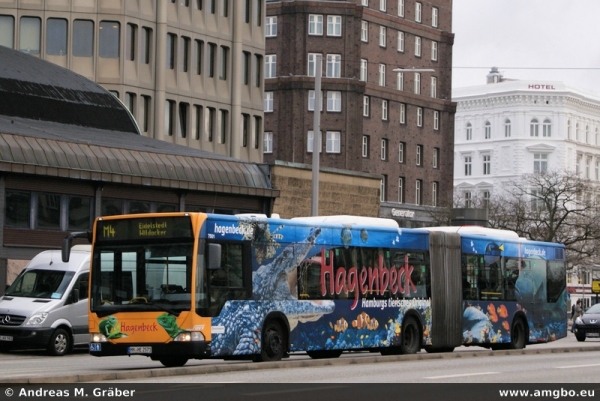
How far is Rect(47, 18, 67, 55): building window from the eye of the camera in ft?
210

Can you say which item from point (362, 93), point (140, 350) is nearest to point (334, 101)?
point (362, 93)

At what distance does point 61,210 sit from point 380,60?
59.7 meters

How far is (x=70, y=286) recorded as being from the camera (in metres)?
31.1

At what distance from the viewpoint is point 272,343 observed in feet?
80.6

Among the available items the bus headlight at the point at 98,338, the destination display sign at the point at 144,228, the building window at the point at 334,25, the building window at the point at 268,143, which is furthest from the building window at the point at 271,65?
the bus headlight at the point at 98,338

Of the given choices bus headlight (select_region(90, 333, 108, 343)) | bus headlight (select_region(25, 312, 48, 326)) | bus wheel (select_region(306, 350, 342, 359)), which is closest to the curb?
bus headlight (select_region(90, 333, 108, 343))

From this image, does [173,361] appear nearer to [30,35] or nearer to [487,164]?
[30,35]

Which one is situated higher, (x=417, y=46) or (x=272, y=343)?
(x=417, y=46)

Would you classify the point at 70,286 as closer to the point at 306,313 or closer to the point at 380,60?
the point at 306,313

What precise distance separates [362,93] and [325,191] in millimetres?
42275

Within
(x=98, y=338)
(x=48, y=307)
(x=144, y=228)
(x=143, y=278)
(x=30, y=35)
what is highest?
(x=30, y=35)

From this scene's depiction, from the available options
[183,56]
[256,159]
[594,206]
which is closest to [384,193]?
[594,206]

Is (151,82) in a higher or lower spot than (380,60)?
lower

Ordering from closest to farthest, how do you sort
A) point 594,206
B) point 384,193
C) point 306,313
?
point 306,313 → point 594,206 → point 384,193
